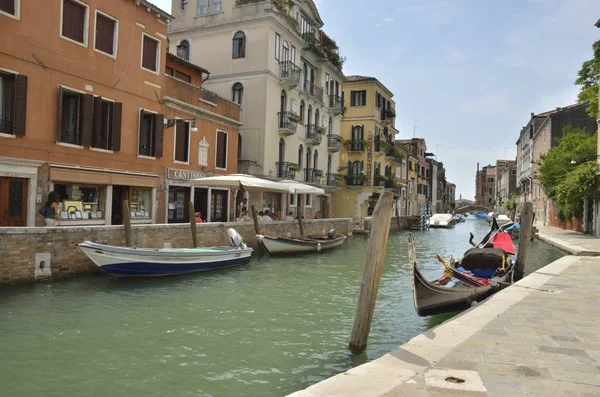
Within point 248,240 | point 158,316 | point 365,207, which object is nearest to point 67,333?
point 158,316

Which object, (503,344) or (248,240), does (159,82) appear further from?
(503,344)

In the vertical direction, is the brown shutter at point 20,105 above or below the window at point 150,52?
below

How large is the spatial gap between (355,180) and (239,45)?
Result: 555 inches

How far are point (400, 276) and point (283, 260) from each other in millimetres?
4401

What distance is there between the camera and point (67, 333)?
6949 millimetres

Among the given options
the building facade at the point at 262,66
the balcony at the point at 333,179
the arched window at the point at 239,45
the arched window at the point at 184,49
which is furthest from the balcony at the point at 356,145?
the arched window at the point at 184,49

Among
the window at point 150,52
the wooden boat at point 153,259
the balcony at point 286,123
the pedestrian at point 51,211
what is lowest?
the wooden boat at point 153,259

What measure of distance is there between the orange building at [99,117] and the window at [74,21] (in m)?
0.03

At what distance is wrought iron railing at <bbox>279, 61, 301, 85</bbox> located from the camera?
2359 centimetres

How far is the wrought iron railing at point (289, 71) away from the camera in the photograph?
2359 cm

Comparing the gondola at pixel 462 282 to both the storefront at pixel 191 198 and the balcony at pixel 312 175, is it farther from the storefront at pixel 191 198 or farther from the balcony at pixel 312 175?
the balcony at pixel 312 175

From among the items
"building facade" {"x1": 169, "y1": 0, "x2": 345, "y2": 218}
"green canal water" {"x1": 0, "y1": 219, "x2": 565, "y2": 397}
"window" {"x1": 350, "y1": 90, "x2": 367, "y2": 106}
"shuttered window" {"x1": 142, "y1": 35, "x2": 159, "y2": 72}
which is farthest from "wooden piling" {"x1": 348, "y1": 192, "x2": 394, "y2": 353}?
"window" {"x1": 350, "y1": 90, "x2": 367, "y2": 106}

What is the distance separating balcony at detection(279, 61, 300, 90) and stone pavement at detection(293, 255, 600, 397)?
18.6 metres

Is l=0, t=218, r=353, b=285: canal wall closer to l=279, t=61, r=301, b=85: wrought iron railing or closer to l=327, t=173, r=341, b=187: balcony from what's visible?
l=279, t=61, r=301, b=85: wrought iron railing
